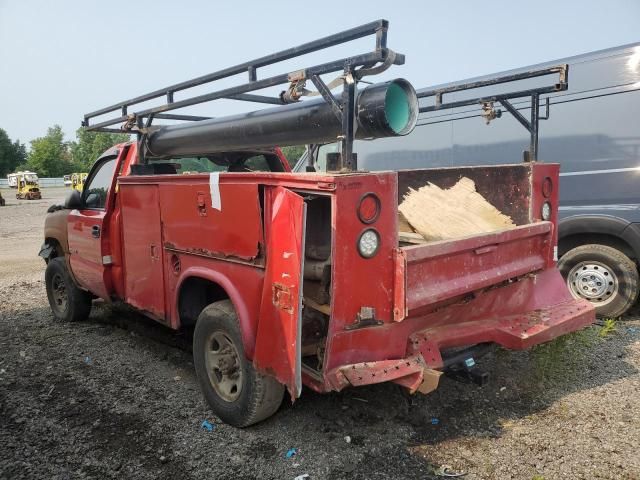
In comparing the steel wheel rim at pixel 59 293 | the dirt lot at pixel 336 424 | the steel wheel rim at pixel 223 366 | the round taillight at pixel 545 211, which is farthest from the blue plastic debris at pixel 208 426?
the steel wheel rim at pixel 59 293

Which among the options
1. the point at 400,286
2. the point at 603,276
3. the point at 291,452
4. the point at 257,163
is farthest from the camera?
the point at 603,276

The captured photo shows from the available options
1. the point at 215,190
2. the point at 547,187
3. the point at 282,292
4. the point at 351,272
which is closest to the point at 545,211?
the point at 547,187

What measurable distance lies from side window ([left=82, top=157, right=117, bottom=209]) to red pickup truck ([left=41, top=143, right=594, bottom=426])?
0.51 m

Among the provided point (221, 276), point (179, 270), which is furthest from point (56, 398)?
point (221, 276)

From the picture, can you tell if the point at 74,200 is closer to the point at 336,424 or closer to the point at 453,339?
the point at 336,424

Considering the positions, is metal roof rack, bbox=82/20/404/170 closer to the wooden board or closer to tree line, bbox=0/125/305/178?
the wooden board

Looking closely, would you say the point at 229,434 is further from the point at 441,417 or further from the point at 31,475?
the point at 441,417

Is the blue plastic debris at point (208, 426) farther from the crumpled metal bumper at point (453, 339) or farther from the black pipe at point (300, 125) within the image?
the black pipe at point (300, 125)

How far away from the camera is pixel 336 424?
3.19 meters

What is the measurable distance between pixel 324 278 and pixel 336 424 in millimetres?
1095

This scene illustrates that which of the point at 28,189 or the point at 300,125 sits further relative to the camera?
the point at 28,189

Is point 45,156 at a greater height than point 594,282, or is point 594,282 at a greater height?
point 45,156

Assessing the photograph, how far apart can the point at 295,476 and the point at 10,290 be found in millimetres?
6656

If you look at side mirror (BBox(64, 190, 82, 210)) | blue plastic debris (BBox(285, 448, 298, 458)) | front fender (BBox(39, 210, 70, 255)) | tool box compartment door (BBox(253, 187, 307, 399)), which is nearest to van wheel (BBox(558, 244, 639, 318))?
blue plastic debris (BBox(285, 448, 298, 458))
